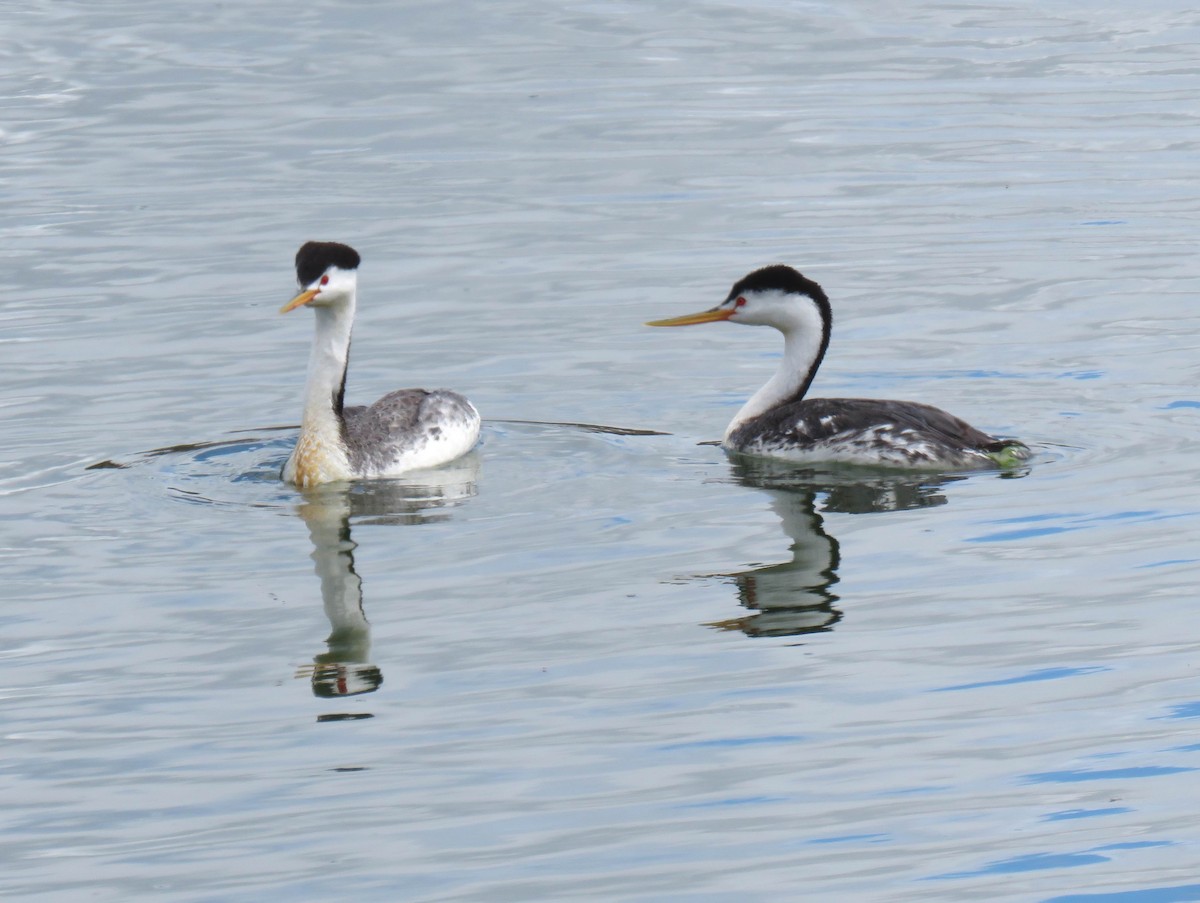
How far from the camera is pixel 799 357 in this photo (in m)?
13.5

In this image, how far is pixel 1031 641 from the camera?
904 cm

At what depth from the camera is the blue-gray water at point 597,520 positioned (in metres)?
7.29

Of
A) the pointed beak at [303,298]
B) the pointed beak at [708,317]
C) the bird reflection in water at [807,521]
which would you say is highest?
the pointed beak at [303,298]

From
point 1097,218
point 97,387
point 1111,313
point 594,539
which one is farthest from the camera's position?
point 1097,218

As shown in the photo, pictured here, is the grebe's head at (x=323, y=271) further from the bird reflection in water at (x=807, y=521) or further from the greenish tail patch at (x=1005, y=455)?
the greenish tail patch at (x=1005, y=455)

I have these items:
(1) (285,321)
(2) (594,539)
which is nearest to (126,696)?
(2) (594,539)

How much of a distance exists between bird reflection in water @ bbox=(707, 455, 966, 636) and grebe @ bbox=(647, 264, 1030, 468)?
0.10 m

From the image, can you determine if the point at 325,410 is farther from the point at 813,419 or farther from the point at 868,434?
the point at 868,434

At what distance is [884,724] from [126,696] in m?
2.99

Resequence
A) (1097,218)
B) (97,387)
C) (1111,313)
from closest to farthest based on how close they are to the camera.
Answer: (97,387)
(1111,313)
(1097,218)

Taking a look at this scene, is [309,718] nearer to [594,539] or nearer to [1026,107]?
[594,539]

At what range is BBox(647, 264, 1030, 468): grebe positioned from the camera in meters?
12.1

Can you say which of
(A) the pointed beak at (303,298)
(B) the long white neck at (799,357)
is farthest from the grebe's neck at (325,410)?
(B) the long white neck at (799,357)

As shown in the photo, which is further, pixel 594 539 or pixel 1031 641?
pixel 594 539
